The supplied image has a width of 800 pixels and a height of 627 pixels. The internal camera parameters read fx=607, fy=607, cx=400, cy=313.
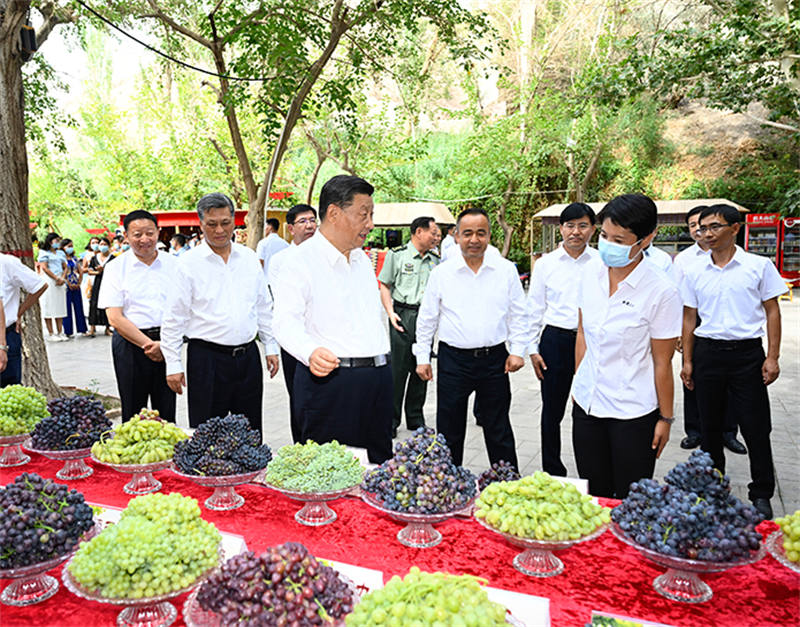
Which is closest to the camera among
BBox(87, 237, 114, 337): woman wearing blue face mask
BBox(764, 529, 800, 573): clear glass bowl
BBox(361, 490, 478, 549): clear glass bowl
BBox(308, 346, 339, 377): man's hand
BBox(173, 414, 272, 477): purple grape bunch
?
BBox(764, 529, 800, 573): clear glass bowl

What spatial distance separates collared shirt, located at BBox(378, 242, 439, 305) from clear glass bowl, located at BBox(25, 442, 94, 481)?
331 centimetres

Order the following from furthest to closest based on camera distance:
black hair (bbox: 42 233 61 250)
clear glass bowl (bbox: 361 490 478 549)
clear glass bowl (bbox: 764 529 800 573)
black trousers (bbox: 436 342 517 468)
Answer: black hair (bbox: 42 233 61 250), black trousers (bbox: 436 342 517 468), clear glass bowl (bbox: 361 490 478 549), clear glass bowl (bbox: 764 529 800 573)

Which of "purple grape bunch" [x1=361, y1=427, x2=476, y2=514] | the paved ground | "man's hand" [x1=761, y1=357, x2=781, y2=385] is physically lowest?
the paved ground

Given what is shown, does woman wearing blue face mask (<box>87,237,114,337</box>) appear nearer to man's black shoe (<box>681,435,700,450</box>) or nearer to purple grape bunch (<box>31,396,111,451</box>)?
purple grape bunch (<box>31,396,111,451</box>)

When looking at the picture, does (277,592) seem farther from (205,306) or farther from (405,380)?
(405,380)

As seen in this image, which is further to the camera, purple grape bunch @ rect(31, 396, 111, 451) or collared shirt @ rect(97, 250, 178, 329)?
collared shirt @ rect(97, 250, 178, 329)

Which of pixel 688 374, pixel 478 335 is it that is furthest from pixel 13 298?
pixel 688 374

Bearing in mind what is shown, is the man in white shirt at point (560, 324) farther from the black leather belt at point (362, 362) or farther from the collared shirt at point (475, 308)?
the black leather belt at point (362, 362)

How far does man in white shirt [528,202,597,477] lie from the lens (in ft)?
12.6

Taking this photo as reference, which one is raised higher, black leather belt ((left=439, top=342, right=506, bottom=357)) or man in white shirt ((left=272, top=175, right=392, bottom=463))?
man in white shirt ((left=272, top=175, right=392, bottom=463))

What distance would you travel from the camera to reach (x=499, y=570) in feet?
4.85

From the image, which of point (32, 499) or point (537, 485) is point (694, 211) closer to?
point (537, 485)

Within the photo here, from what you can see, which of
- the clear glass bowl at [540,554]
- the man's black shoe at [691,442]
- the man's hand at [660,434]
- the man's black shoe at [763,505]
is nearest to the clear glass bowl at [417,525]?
the clear glass bowl at [540,554]

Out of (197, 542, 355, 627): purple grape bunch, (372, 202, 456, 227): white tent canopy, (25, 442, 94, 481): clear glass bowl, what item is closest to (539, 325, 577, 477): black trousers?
(25, 442, 94, 481): clear glass bowl
